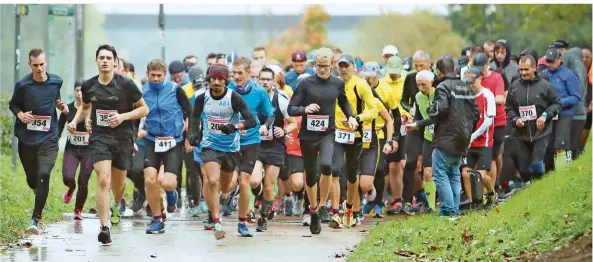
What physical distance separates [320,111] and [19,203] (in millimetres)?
4693

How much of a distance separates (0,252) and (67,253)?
24.8 inches

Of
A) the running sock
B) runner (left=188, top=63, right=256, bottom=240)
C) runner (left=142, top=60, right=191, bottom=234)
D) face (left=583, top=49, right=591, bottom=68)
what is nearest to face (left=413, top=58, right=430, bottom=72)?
the running sock

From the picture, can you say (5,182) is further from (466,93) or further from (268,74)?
(466,93)

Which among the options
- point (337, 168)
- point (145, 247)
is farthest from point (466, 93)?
point (145, 247)

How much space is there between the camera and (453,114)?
1752cm

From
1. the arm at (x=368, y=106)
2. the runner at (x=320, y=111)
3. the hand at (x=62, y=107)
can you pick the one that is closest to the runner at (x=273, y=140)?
the runner at (x=320, y=111)

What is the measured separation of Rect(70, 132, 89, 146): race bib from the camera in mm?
17766

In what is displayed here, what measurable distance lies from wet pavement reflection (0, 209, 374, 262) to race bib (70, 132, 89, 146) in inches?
37.3

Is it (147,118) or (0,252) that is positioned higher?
(147,118)

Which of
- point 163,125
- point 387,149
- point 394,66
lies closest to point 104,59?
point 163,125

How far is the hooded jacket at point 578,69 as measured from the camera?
2109 centimetres

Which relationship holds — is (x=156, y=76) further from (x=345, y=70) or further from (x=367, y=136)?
(x=367, y=136)

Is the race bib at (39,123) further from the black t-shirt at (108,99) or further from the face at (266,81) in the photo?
the face at (266,81)

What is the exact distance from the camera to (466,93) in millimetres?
17547
